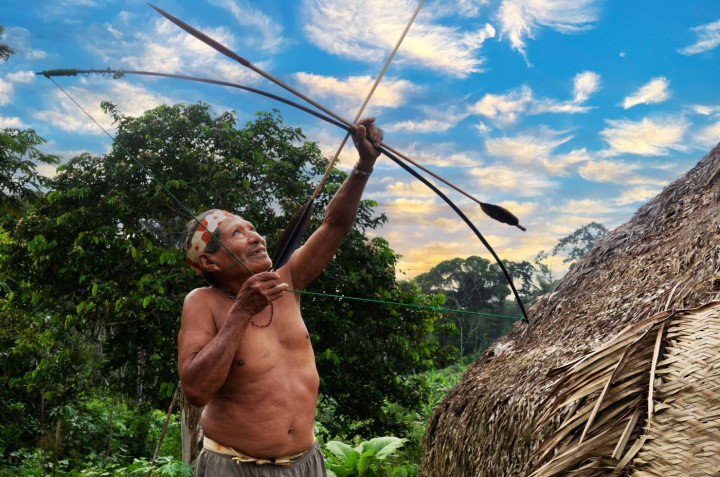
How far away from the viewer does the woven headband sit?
91.0 inches

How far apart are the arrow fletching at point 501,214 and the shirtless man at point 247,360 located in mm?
515

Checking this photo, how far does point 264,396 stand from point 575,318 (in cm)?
236

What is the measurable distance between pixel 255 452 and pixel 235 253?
27.6 inches

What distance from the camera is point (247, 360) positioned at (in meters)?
2.11

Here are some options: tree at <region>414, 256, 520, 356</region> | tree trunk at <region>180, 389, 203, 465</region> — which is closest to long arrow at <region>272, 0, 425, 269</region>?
tree trunk at <region>180, 389, 203, 465</region>

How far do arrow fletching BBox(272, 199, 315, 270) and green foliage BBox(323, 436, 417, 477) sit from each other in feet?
10.8

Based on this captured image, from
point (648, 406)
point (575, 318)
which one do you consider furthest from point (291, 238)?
point (575, 318)

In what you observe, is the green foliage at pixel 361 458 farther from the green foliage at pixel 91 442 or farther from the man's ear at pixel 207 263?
the green foliage at pixel 91 442

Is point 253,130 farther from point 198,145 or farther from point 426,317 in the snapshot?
point 426,317

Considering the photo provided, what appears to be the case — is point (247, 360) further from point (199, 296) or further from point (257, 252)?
point (257, 252)

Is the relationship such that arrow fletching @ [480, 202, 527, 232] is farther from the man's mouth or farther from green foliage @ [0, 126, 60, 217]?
green foliage @ [0, 126, 60, 217]

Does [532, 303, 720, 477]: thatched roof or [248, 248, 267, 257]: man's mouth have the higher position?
[248, 248, 267, 257]: man's mouth

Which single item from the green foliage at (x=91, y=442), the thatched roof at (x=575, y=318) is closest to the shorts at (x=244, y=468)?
the thatched roof at (x=575, y=318)

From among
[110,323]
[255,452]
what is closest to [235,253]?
[255,452]
